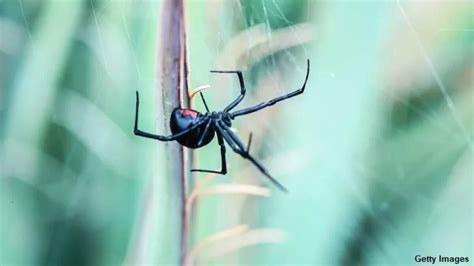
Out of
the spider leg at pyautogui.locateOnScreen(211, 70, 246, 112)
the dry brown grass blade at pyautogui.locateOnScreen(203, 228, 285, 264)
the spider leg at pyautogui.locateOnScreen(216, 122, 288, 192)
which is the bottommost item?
the dry brown grass blade at pyautogui.locateOnScreen(203, 228, 285, 264)

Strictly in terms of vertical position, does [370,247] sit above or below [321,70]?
below

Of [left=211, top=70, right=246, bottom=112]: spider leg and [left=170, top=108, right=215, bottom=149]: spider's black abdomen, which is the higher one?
[left=211, top=70, right=246, bottom=112]: spider leg

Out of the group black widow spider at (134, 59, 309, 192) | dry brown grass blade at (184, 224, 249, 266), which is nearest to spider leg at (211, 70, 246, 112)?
black widow spider at (134, 59, 309, 192)

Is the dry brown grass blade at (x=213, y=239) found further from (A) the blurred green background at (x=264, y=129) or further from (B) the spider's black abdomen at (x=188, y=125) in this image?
(B) the spider's black abdomen at (x=188, y=125)

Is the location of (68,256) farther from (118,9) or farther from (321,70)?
(321,70)

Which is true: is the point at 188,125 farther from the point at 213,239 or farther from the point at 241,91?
the point at 213,239

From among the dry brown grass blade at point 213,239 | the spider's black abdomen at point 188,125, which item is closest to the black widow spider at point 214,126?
the spider's black abdomen at point 188,125

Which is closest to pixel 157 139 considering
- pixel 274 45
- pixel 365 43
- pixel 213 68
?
pixel 213 68

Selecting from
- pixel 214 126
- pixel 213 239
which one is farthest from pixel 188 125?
pixel 213 239

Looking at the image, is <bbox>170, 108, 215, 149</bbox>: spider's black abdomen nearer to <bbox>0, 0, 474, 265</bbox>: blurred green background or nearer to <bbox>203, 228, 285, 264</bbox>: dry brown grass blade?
<bbox>0, 0, 474, 265</bbox>: blurred green background
